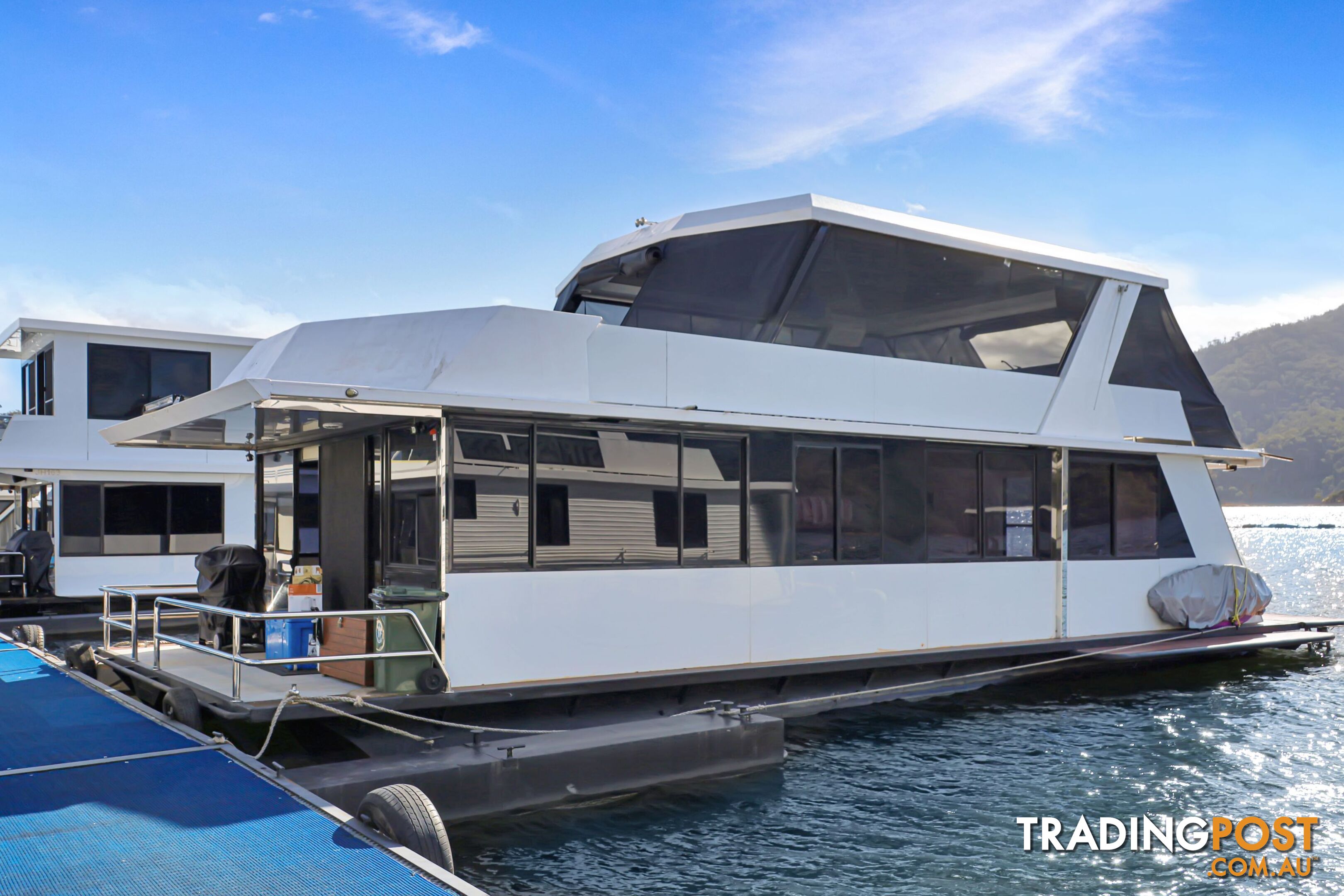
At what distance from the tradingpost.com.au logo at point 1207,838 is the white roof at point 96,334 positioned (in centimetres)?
1665

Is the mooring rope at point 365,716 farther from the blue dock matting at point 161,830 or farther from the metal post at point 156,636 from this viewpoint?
the metal post at point 156,636

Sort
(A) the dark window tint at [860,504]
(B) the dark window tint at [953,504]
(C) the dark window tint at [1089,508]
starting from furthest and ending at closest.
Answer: (C) the dark window tint at [1089,508]
(B) the dark window tint at [953,504]
(A) the dark window tint at [860,504]

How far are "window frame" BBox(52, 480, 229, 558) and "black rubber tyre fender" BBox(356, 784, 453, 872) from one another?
15325mm

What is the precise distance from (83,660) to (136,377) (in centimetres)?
1101

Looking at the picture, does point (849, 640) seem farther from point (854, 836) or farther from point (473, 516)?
point (473, 516)

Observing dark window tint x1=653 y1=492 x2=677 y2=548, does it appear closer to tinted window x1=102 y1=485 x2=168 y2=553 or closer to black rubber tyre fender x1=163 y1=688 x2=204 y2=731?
black rubber tyre fender x1=163 y1=688 x2=204 y2=731

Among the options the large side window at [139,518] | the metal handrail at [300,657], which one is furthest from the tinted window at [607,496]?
the large side window at [139,518]

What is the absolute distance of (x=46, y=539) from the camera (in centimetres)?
1781

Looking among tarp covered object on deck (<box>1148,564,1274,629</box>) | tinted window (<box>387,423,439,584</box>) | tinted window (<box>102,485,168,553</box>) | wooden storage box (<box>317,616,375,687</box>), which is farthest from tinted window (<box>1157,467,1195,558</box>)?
tinted window (<box>102,485,168,553</box>)

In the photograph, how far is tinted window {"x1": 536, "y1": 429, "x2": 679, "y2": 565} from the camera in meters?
7.58

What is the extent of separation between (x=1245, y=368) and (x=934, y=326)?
191 m

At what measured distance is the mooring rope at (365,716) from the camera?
20.1 feet

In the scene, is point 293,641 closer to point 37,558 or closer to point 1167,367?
point 1167,367

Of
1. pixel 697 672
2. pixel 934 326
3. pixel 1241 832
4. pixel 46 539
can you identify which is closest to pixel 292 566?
pixel 697 672
